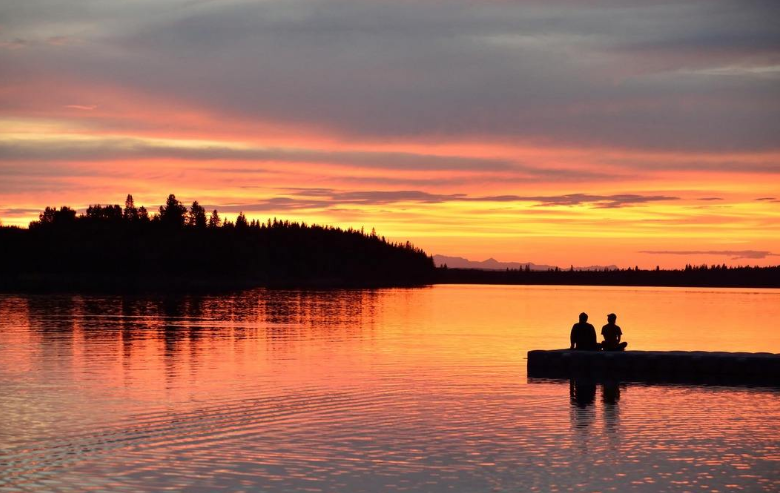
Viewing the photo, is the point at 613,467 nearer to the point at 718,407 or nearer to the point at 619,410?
the point at 619,410

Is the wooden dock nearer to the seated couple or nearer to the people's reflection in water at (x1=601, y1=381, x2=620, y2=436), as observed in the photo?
the seated couple

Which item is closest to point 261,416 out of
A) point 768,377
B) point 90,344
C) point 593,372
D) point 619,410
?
point 619,410

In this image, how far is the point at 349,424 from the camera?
27.0 meters

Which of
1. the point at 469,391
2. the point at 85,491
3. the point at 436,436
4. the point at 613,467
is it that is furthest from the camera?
the point at 469,391

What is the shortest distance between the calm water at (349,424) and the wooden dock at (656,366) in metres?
1.60

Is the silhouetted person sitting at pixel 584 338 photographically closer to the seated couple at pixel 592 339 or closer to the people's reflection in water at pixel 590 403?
the seated couple at pixel 592 339

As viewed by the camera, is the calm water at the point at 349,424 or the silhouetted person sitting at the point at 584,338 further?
the silhouetted person sitting at the point at 584,338

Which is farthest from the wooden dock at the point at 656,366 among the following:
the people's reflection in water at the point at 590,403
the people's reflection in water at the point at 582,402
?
the people's reflection in water at the point at 582,402

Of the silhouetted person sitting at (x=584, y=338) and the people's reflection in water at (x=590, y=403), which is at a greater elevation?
the silhouetted person sitting at (x=584, y=338)

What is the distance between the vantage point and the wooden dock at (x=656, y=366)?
134 feet

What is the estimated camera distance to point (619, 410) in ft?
102

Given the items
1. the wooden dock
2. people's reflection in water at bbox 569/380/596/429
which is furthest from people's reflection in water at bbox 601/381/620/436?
the wooden dock

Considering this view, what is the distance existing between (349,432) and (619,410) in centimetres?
1062

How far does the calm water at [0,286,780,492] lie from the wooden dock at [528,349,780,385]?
1600 mm
